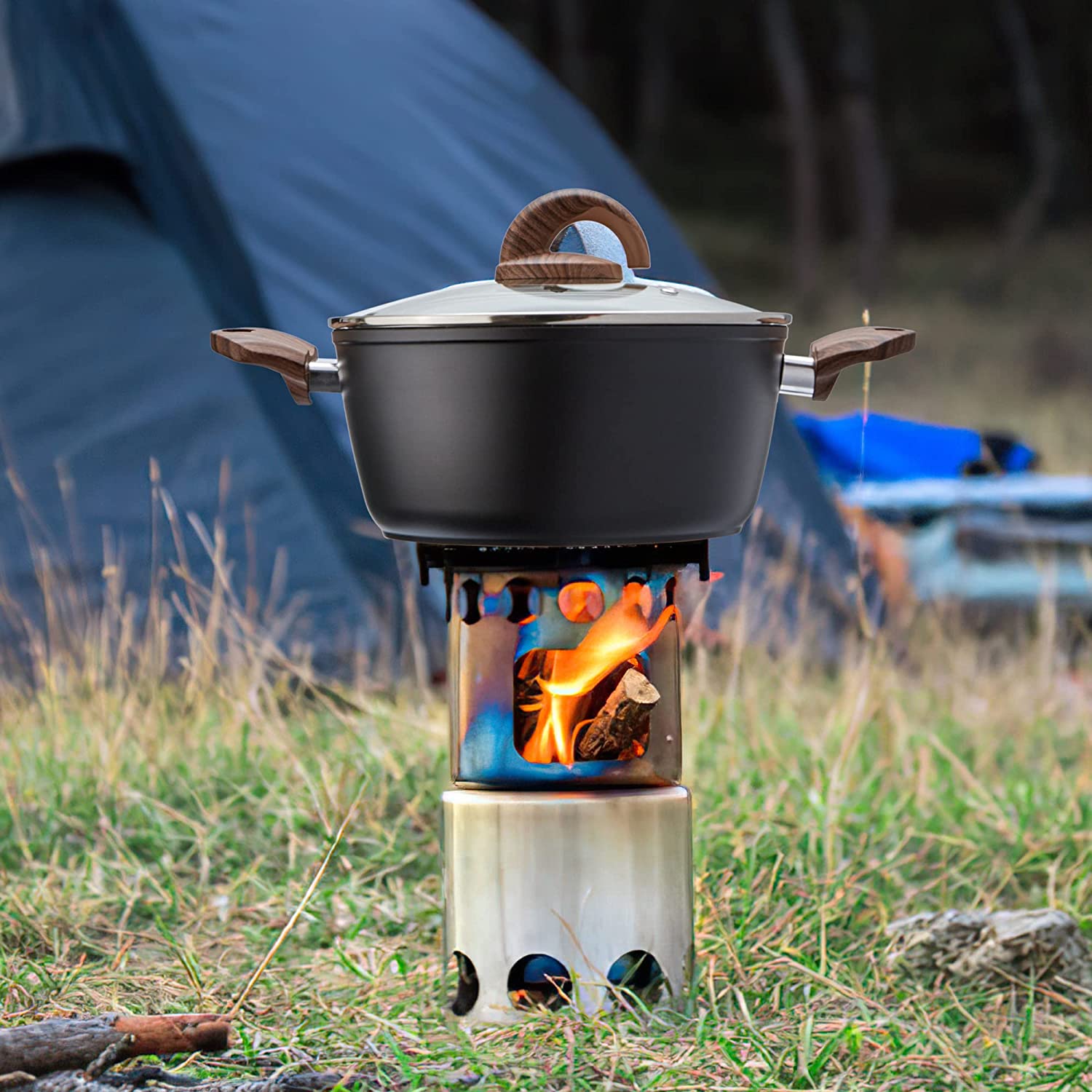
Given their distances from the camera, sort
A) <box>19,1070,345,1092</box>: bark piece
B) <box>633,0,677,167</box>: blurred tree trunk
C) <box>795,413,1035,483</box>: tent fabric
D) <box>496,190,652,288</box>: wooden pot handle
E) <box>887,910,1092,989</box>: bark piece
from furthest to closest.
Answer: <box>633,0,677,167</box>: blurred tree trunk → <box>795,413,1035,483</box>: tent fabric → <box>887,910,1092,989</box>: bark piece → <box>496,190,652,288</box>: wooden pot handle → <box>19,1070,345,1092</box>: bark piece

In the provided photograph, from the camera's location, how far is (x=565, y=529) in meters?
1.63

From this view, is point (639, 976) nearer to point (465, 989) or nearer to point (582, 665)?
point (465, 989)

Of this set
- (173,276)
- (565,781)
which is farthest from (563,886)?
(173,276)

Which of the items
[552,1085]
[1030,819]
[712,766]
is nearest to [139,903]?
[552,1085]

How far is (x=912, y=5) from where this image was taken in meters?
18.7

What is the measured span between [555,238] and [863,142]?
12.8 m

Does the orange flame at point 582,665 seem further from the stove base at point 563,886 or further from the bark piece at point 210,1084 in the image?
the bark piece at point 210,1084

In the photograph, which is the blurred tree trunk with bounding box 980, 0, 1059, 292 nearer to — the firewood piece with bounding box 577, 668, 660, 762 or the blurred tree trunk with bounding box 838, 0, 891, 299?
the blurred tree trunk with bounding box 838, 0, 891, 299

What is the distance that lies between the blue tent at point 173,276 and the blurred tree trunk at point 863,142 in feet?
34.3

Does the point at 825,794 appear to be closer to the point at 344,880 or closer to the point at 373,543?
the point at 344,880

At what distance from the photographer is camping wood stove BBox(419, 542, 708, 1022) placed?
1.74 meters

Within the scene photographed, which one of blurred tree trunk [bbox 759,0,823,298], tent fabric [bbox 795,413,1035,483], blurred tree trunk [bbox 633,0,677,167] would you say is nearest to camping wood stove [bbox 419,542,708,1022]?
tent fabric [bbox 795,413,1035,483]

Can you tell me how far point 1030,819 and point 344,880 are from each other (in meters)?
1.08

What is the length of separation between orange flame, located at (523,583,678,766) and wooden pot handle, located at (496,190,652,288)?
0.36 m
